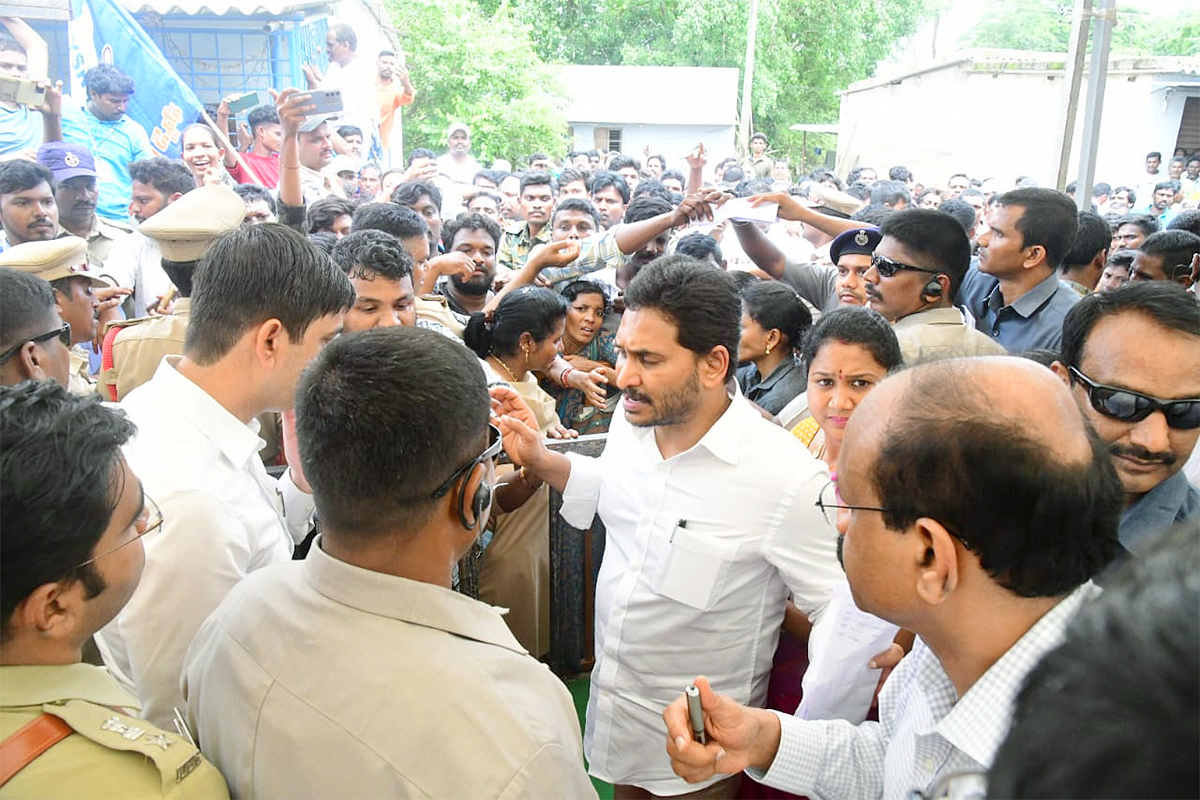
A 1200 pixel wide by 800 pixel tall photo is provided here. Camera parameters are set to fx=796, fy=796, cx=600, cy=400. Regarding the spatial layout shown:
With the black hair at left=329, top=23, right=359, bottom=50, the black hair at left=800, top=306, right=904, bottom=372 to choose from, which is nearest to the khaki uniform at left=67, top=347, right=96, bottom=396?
the black hair at left=800, top=306, right=904, bottom=372

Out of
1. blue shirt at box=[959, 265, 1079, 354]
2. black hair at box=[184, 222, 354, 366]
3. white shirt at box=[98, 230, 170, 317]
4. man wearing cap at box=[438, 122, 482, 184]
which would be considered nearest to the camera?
black hair at box=[184, 222, 354, 366]

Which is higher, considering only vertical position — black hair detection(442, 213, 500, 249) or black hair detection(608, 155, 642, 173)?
black hair detection(608, 155, 642, 173)

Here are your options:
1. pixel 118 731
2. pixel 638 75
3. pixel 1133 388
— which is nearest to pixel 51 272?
pixel 118 731

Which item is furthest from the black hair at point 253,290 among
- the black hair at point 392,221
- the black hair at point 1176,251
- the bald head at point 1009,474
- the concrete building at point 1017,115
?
the concrete building at point 1017,115

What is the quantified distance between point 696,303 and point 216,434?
1.36 m

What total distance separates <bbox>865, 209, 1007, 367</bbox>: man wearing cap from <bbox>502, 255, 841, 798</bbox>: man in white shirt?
1641mm

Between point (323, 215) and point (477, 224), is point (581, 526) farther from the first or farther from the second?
point (323, 215)

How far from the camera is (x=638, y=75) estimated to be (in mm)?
25359

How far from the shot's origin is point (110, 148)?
22.9ft

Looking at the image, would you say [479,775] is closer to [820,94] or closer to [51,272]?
[51,272]

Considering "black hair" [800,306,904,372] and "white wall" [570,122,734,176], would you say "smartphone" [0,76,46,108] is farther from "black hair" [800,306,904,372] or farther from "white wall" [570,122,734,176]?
"white wall" [570,122,734,176]

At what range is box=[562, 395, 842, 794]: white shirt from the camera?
2.25 meters

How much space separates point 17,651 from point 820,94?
103 feet

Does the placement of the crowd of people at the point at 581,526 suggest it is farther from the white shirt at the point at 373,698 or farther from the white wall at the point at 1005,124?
the white wall at the point at 1005,124
